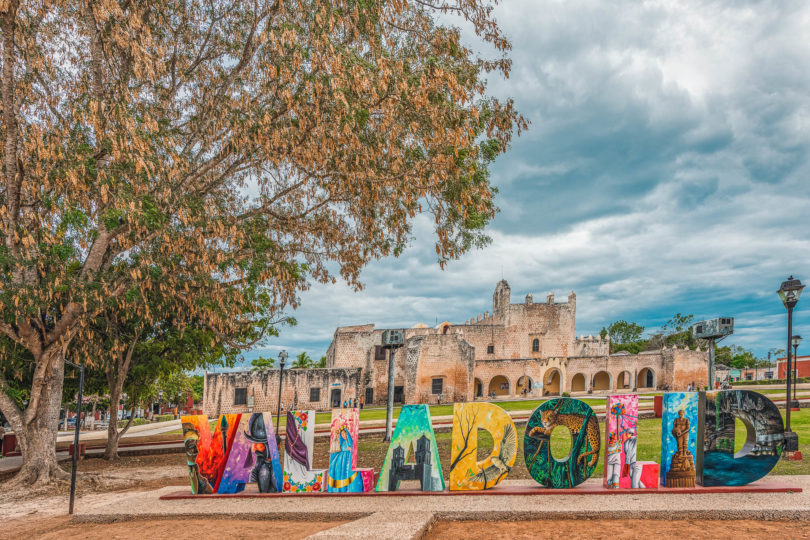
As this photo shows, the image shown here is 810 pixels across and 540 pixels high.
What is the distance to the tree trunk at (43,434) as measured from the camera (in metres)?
10.6

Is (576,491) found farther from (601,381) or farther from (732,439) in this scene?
(601,381)

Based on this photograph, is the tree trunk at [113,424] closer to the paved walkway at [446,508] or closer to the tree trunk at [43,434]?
the tree trunk at [43,434]

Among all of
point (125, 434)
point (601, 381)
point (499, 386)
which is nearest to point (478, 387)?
point (499, 386)

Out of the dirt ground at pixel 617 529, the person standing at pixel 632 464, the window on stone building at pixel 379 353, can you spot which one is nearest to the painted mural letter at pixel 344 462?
the dirt ground at pixel 617 529

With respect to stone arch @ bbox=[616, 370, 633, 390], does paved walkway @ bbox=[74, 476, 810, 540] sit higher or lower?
higher

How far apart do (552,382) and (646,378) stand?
21.5 feet

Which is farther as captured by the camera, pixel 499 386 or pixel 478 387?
pixel 499 386

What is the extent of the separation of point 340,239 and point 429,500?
762cm

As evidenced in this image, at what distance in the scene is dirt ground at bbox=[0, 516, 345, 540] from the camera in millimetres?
5992

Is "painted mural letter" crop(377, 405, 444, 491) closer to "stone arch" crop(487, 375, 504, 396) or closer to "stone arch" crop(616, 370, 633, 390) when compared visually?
"stone arch" crop(487, 375, 504, 396)

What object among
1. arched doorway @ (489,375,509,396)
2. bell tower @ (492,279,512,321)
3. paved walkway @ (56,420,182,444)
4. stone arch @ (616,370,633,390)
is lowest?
paved walkway @ (56,420,182,444)

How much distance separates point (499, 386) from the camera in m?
40.2

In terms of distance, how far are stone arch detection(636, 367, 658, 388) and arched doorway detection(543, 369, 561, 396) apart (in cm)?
552

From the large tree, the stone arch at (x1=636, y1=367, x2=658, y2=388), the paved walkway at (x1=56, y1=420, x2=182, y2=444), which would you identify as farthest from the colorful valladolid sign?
the stone arch at (x1=636, y1=367, x2=658, y2=388)
